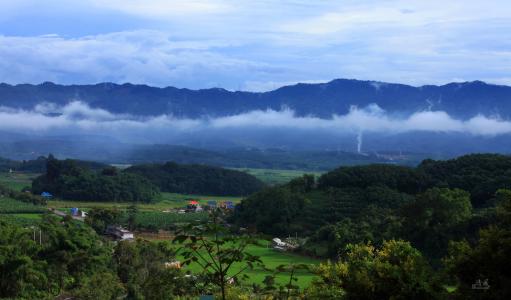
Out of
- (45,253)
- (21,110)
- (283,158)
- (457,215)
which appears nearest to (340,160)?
(283,158)

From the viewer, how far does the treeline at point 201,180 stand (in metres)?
59.8

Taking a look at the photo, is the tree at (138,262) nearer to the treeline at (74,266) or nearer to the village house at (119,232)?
the treeline at (74,266)

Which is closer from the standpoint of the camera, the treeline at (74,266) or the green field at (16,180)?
the treeline at (74,266)

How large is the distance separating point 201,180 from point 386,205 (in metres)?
28.0

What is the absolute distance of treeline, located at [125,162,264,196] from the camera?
59.8m

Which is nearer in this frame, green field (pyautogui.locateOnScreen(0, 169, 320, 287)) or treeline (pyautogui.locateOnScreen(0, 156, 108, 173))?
green field (pyautogui.locateOnScreen(0, 169, 320, 287))

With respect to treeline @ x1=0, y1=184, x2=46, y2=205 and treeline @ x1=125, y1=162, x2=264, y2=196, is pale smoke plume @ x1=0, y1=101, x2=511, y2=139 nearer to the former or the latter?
treeline @ x1=125, y1=162, x2=264, y2=196

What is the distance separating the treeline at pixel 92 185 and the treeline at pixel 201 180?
5.77 m

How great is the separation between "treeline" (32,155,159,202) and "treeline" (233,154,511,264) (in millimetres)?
13066

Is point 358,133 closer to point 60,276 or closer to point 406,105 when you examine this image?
point 406,105

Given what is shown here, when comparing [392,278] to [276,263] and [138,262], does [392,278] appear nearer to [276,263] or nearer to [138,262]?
[138,262]

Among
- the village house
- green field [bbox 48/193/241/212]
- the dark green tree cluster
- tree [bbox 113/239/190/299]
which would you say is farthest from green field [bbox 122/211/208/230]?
the dark green tree cluster

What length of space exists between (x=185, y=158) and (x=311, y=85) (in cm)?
10893

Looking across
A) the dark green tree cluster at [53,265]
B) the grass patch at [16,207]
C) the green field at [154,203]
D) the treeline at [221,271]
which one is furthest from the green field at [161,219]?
the dark green tree cluster at [53,265]
